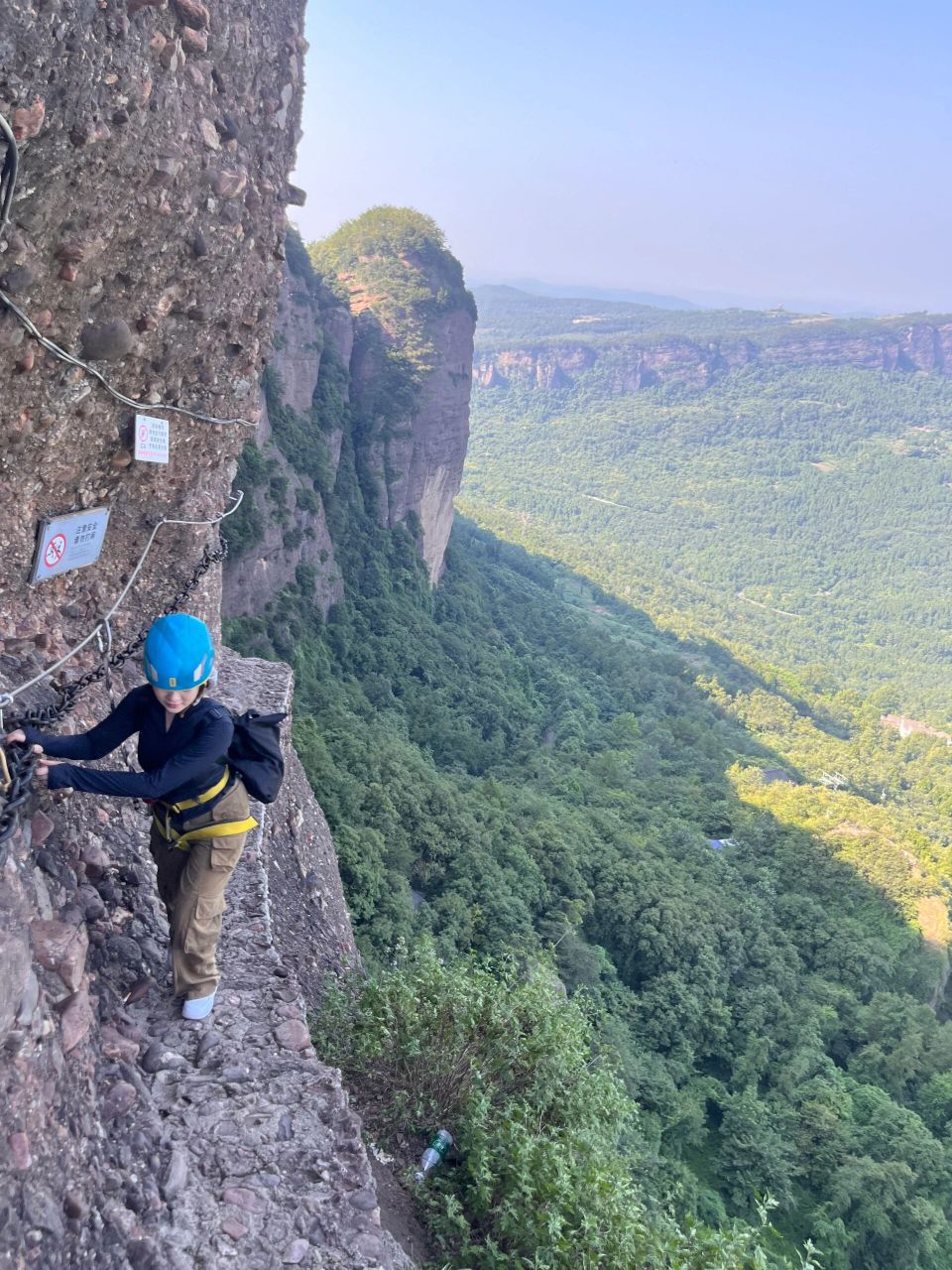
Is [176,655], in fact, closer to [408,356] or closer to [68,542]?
[68,542]

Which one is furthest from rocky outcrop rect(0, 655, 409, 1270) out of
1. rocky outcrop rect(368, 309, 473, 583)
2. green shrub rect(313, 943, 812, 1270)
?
rocky outcrop rect(368, 309, 473, 583)

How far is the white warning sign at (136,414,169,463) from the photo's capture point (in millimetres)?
5270

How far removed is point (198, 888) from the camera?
3.75 m

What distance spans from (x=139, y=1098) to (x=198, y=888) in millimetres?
904

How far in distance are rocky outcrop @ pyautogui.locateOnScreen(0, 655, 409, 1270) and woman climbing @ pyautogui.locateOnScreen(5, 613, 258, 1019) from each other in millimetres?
330

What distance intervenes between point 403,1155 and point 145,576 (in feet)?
15.0

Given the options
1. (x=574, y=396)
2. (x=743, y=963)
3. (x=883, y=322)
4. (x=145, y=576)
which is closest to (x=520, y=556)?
(x=743, y=963)

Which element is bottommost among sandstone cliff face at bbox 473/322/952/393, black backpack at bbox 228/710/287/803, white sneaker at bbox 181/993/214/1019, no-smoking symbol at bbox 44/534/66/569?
white sneaker at bbox 181/993/214/1019

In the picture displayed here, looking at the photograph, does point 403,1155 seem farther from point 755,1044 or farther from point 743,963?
point 743,963

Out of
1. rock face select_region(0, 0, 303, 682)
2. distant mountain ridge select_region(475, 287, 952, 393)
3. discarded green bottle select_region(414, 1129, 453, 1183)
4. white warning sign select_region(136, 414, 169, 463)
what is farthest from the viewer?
distant mountain ridge select_region(475, 287, 952, 393)

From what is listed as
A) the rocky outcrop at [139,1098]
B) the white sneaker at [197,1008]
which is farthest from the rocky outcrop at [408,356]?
the white sneaker at [197,1008]

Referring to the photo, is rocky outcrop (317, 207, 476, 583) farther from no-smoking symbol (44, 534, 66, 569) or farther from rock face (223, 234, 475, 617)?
no-smoking symbol (44, 534, 66, 569)

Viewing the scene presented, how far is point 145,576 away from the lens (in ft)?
20.9

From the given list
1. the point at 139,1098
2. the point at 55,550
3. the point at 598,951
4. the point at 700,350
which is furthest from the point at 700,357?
the point at 139,1098
